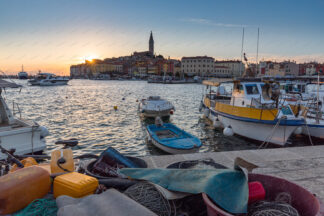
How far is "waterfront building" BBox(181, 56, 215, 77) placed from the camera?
14112 cm

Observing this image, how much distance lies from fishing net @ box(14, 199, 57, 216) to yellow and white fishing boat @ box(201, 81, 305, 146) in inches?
377

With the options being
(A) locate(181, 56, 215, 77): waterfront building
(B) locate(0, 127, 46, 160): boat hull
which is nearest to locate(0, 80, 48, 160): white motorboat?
(B) locate(0, 127, 46, 160): boat hull

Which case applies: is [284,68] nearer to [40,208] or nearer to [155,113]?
[155,113]

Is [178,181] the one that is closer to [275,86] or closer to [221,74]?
[275,86]

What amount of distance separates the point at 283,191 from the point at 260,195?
37 centimetres

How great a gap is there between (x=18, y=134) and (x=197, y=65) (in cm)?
13996

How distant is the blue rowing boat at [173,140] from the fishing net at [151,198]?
6850mm

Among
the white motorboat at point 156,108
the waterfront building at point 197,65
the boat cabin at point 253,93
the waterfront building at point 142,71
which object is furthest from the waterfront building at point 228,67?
the boat cabin at point 253,93

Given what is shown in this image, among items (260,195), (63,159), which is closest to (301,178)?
(260,195)

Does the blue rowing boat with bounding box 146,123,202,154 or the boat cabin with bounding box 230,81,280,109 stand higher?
the boat cabin with bounding box 230,81,280,109

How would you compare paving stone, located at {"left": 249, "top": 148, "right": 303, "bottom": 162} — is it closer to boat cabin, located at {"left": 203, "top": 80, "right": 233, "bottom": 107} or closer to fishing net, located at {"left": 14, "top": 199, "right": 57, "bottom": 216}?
fishing net, located at {"left": 14, "top": 199, "right": 57, "bottom": 216}

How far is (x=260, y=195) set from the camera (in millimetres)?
2461

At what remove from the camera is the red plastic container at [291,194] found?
7.36ft

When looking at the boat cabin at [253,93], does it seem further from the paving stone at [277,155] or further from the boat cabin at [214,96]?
the paving stone at [277,155]
